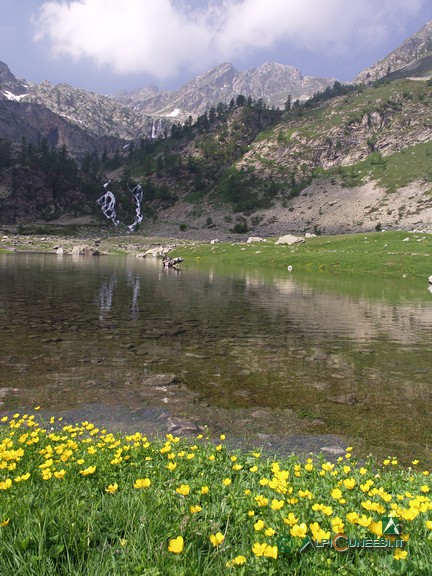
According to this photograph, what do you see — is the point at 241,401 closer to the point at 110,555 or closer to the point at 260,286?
the point at 110,555

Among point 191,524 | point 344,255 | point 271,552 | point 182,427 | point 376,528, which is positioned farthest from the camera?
point 344,255

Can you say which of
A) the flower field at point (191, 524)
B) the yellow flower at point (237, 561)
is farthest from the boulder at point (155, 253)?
the yellow flower at point (237, 561)

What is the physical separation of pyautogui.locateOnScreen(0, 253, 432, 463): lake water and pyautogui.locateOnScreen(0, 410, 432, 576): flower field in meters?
4.60

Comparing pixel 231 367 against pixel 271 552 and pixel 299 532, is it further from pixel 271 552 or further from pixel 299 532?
pixel 271 552

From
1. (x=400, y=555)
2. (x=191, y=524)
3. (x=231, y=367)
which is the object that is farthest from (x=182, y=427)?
(x=400, y=555)

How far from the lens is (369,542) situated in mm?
4090

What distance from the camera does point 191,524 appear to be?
14.9 ft

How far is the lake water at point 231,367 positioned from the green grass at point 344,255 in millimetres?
46594

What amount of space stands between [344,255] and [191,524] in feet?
293

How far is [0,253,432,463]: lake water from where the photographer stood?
37.5 feet

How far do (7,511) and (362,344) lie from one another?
20289 millimetres

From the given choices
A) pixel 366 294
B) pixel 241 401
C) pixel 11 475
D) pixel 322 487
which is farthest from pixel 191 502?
pixel 366 294
